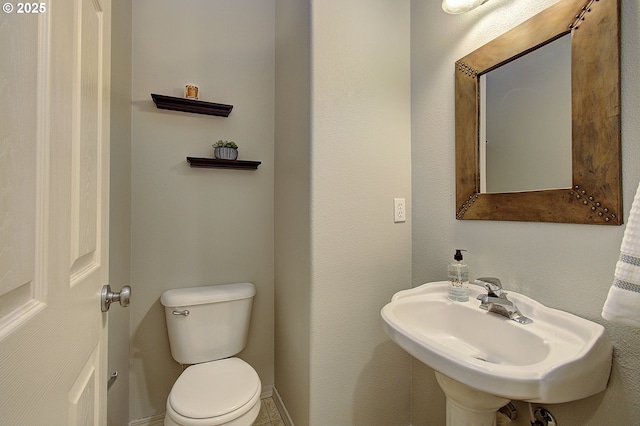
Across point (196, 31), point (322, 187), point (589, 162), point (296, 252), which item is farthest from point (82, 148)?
point (196, 31)

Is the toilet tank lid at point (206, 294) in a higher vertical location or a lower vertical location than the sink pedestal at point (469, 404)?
higher

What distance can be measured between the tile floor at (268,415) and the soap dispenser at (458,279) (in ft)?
4.08

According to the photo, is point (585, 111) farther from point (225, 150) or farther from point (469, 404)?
point (225, 150)

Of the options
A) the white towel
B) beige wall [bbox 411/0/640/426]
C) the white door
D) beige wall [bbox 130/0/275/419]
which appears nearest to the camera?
the white door

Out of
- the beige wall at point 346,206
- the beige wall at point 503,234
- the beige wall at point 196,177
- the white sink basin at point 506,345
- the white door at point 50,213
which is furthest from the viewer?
the beige wall at point 196,177

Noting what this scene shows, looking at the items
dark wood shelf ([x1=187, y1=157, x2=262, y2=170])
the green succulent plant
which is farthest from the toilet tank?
the green succulent plant

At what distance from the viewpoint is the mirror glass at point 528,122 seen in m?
0.89

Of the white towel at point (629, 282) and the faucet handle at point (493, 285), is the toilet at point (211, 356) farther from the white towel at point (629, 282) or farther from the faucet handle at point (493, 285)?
the white towel at point (629, 282)

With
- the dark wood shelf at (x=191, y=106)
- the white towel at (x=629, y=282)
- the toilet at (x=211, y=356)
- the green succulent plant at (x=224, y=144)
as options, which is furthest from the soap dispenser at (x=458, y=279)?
the dark wood shelf at (x=191, y=106)

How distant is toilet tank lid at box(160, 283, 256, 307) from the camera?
1.43 meters

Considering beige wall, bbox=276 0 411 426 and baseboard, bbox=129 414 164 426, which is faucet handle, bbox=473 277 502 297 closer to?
beige wall, bbox=276 0 411 426

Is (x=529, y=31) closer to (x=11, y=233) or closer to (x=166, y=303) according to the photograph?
(x=11, y=233)

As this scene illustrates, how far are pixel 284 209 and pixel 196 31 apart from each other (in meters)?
1.21

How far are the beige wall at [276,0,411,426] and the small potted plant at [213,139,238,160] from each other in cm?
37
